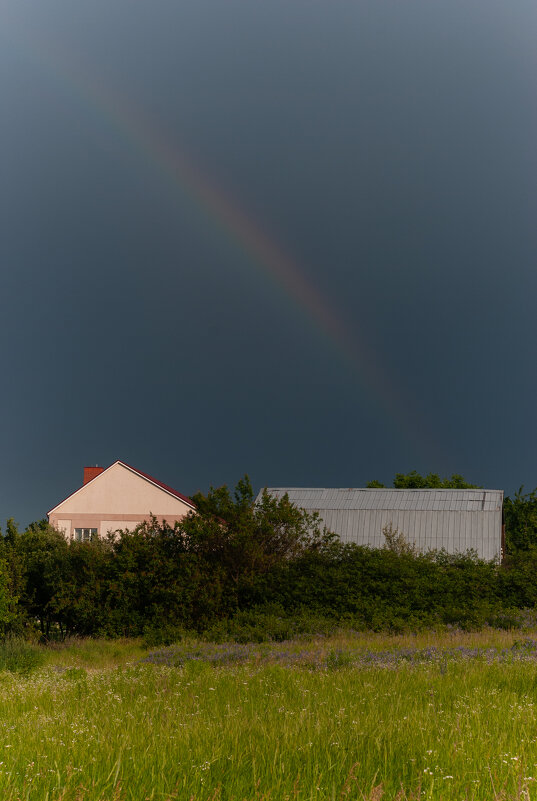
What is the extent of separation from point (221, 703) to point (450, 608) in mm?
13803

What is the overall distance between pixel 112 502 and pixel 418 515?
Result: 740 inches

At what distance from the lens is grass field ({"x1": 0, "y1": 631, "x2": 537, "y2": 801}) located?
3.64 meters

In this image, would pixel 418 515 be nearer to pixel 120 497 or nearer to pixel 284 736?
pixel 120 497

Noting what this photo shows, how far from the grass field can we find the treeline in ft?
33.7

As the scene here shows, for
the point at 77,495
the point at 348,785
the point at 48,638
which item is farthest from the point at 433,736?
the point at 77,495

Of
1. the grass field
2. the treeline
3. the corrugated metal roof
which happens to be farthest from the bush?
the corrugated metal roof

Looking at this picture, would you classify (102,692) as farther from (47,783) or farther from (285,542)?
(285,542)

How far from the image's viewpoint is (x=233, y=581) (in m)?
20.1

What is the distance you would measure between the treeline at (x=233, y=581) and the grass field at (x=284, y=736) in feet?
33.7

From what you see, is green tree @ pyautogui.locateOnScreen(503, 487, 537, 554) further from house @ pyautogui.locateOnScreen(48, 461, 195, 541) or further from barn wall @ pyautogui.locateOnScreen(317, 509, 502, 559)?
house @ pyautogui.locateOnScreen(48, 461, 195, 541)

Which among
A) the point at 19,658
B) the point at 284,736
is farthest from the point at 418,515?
the point at 284,736

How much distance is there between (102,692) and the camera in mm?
8406

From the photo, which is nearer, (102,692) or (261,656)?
(102,692)

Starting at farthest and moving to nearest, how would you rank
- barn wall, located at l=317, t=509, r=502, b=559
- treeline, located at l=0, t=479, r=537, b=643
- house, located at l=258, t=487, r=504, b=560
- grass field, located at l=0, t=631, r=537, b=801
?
house, located at l=258, t=487, r=504, b=560 < barn wall, located at l=317, t=509, r=502, b=559 < treeline, located at l=0, t=479, r=537, b=643 < grass field, located at l=0, t=631, r=537, b=801
